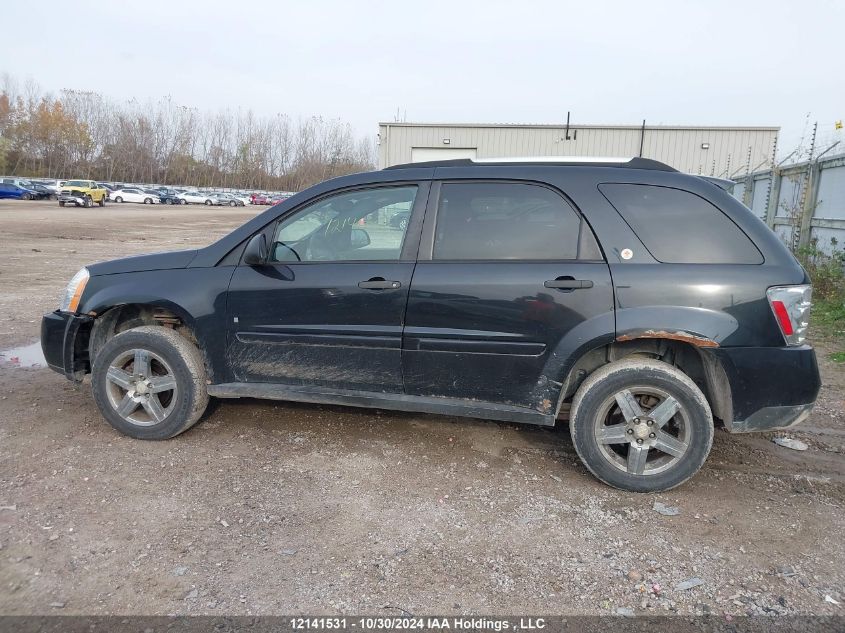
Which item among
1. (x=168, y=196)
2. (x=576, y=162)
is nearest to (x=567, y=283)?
(x=576, y=162)

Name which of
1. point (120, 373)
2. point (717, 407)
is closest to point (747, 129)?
point (717, 407)

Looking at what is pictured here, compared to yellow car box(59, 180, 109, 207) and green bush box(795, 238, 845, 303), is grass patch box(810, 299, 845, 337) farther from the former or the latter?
yellow car box(59, 180, 109, 207)

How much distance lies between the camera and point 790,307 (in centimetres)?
316

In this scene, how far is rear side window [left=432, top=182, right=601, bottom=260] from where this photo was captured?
135 inches

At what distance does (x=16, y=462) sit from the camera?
3.62 meters

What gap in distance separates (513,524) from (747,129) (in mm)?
23280

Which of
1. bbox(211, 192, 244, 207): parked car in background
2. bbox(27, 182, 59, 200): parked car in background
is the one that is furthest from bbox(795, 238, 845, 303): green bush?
bbox(211, 192, 244, 207): parked car in background

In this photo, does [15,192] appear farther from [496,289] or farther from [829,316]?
[496,289]

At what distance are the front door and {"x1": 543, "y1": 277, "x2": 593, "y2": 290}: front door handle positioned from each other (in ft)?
2.69

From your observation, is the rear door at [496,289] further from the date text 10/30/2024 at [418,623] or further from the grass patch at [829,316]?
the grass patch at [829,316]

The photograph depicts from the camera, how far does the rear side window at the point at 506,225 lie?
3430mm

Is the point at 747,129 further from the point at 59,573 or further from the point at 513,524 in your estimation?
the point at 59,573

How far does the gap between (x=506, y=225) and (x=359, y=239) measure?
924 mm

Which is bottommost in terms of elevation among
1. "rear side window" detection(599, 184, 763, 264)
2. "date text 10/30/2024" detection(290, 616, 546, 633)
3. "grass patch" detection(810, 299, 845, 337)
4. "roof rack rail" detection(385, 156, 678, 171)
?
"date text 10/30/2024" detection(290, 616, 546, 633)
